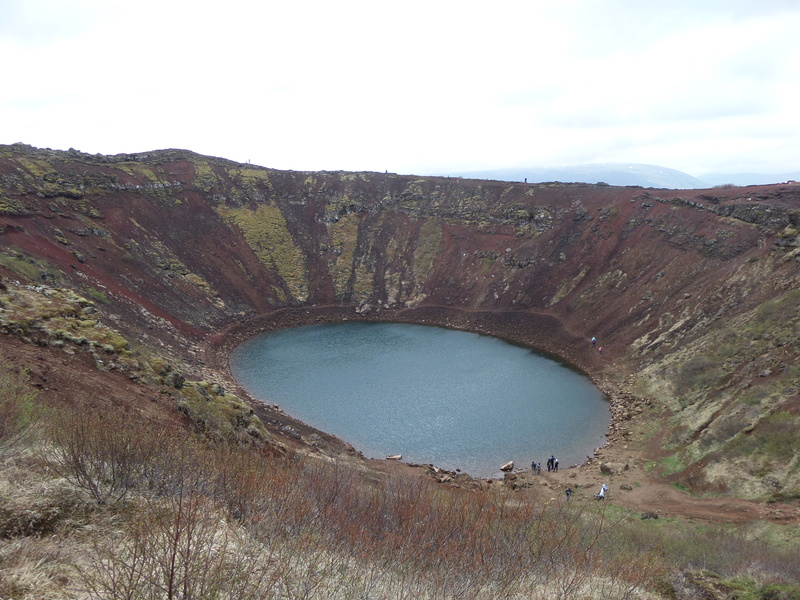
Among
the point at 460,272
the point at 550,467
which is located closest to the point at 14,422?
the point at 550,467

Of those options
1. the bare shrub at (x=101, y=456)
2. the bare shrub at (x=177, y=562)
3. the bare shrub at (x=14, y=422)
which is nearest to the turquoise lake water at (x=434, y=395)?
the bare shrub at (x=101, y=456)

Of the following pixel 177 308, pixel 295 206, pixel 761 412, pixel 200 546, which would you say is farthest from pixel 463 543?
pixel 295 206

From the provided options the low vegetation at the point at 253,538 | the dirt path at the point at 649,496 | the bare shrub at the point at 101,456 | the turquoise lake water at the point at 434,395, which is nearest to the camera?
the low vegetation at the point at 253,538

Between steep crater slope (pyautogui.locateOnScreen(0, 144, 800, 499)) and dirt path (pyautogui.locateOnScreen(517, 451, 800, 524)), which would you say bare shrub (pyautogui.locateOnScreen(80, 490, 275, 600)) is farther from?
dirt path (pyautogui.locateOnScreen(517, 451, 800, 524))

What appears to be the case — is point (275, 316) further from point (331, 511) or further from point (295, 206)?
point (331, 511)

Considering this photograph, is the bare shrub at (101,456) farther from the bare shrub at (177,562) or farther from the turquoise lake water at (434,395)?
the turquoise lake water at (434,395)

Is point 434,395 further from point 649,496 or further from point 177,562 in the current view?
point 177,562
